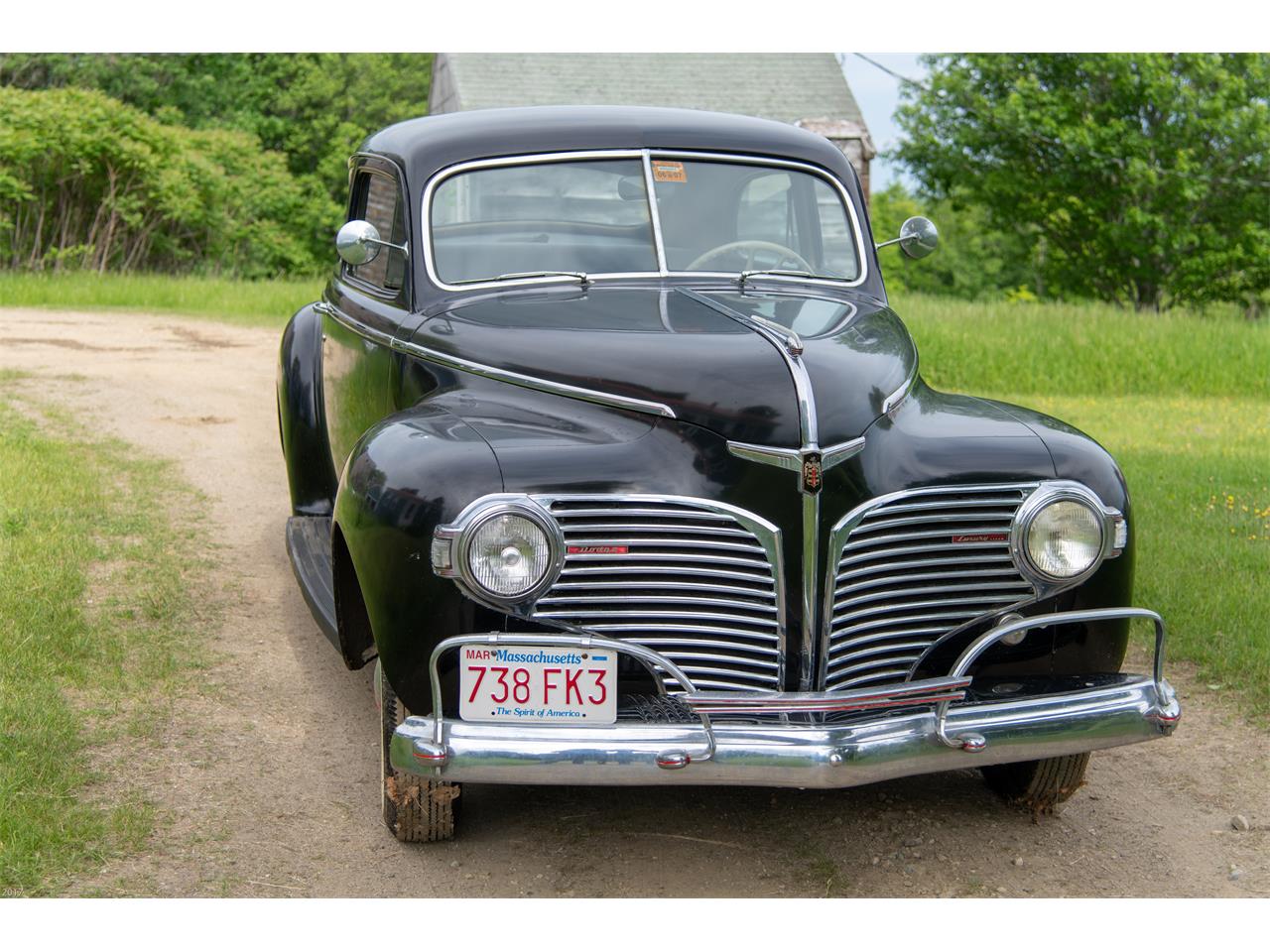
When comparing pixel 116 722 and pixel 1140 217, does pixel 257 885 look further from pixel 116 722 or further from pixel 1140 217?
pixel 1140 217

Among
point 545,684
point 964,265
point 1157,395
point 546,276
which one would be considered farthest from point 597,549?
point 964,265

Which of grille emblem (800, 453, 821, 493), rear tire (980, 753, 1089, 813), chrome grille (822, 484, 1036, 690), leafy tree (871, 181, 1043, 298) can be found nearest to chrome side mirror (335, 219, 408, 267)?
grille emblem (800, 453, 821, 493)

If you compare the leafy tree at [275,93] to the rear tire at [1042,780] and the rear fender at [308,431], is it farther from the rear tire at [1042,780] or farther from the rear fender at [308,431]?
the rear tire at [1042,780]

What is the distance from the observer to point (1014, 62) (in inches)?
1066

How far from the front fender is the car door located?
1.09 metres

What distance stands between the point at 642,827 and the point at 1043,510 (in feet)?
4.51

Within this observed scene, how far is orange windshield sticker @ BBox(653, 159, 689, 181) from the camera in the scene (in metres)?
4.60

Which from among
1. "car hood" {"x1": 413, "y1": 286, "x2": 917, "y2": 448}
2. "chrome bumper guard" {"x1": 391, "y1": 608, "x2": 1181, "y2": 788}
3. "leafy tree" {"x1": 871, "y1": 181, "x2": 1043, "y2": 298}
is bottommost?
"leafy tree" {"x1": 871, "y1": 181, "x2": 1043, "y2": 298}

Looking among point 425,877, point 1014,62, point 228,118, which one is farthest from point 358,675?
point 228,118

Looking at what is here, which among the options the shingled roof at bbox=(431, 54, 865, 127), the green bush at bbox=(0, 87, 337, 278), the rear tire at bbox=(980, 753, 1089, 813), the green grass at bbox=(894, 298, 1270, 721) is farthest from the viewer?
the shingled roof at bbox=(431, 54, 865, 127)

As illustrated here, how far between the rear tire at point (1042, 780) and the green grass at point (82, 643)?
2382 millimetres

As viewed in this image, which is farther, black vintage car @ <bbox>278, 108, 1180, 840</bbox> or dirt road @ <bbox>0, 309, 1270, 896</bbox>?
dirt road @ <bbox>0, 309, 1270, 896</bbox>

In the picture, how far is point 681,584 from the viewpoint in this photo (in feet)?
10.5

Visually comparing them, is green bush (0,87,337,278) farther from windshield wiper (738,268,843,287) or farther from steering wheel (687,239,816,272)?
windshield wiper (738,268,843,287)
